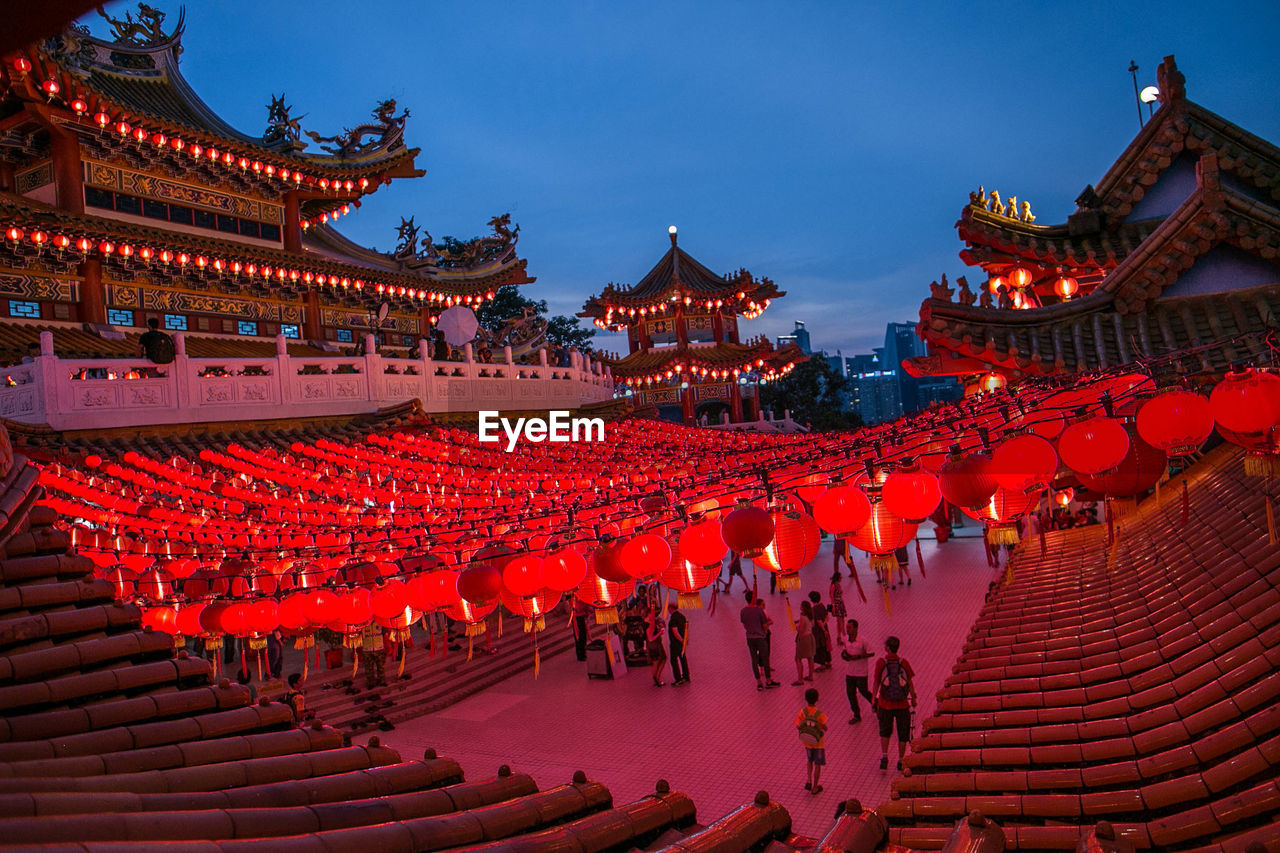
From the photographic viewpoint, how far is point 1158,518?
8359mm

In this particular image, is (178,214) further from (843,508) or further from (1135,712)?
(1135,712)

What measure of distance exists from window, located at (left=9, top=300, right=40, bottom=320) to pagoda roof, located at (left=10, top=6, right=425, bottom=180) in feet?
12.5

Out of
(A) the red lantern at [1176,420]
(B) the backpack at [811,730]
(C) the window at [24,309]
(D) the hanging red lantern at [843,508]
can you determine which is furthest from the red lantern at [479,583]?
(C) the window at [24,309]

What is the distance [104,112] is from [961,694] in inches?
732

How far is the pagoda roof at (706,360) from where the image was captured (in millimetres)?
31234

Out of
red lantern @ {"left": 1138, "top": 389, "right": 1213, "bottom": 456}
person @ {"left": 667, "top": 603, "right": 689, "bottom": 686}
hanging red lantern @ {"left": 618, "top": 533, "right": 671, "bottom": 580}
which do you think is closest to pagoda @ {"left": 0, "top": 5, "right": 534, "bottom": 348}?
person @ {"left": 667, "top": 603, "right": 689, "bottom": 686}

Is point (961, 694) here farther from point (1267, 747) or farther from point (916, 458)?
point (1267, 747)

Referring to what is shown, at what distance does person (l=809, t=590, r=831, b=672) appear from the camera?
10.6m

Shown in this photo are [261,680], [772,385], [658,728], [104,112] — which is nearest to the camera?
[658,728]

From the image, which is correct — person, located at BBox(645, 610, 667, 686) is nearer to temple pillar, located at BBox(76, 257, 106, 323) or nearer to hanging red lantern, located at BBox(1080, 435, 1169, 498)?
hanging red lantern, located at BBox(1080, 435, 1169, 498)

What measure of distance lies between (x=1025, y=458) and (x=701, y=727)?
6.09m

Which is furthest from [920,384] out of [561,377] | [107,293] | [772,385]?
[107,293]

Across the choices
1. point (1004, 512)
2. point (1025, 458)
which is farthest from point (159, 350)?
point (1025, 458)

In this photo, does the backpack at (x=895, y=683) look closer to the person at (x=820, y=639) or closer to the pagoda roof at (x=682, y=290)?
the person at (x=820, y=639)
